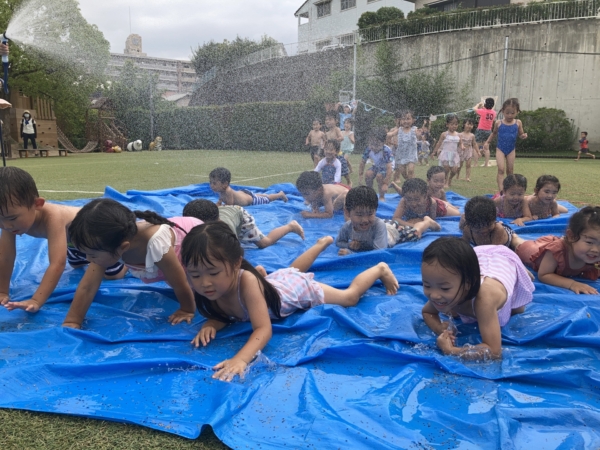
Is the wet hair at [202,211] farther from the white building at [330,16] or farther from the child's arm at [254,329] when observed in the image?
the white building at [330,16]

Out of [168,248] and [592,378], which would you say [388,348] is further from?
[168,248]

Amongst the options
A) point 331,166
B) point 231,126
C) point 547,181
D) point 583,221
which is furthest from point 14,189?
point 231,126

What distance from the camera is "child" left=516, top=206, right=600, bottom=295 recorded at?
3457 millimetres

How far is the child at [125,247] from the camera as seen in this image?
112 inches

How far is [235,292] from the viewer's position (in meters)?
2.98

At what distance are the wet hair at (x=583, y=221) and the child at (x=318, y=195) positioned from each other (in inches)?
140

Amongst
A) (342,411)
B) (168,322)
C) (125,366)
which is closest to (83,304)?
(168,322)

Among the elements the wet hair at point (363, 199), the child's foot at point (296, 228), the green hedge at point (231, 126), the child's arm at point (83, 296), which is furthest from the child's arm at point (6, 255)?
the green hedge at point (231, 126)

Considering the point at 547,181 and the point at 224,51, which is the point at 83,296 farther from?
the point at 224,51

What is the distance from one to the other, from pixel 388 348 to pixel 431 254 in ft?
1.97

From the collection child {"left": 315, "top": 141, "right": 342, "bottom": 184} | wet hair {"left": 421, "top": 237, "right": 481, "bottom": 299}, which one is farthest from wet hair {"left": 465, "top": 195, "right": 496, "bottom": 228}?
child {"left": 315, "top": 141, "right": 342, "bottom": 184}

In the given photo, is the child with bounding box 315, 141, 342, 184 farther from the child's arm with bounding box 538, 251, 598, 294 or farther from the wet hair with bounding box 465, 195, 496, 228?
the child's arm with bounding box 538, 251, 598, 294

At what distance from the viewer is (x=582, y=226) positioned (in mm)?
3482

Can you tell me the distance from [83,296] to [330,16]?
46.9 meters
